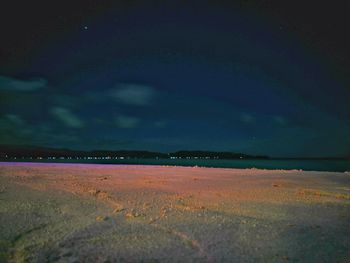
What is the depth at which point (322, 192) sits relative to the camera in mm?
16828

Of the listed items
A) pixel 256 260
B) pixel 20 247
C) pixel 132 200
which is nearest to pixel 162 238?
pixel 256 260

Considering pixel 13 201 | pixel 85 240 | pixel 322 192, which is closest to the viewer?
pixel 85 240

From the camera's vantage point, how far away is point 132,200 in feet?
43.0

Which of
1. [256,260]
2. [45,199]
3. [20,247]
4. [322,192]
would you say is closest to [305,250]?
[256,260]

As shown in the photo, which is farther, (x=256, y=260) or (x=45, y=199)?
(x=45, y=199)

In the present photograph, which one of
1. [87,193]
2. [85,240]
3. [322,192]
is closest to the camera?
[85,240]

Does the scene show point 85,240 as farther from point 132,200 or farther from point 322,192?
point 322,192

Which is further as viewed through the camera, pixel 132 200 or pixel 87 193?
pixel 87 193

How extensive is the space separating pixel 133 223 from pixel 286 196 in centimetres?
884

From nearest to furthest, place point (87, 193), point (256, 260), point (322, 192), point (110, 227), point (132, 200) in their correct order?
point (256, 260)
point (110, 227)
point (132, 200)
point (87, 193)
point (322, 192)

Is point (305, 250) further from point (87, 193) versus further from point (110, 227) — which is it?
point (87, 193)

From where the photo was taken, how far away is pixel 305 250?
23.2ft

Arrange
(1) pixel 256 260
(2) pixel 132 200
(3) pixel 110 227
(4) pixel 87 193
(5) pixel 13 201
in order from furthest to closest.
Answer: (4) pixel 87 193 → (2) pixel 132 200 → (5) pixel 13 201 → (3) pixel 110 227 → (1) pixel 256 260

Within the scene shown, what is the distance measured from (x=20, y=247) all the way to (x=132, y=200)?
6.44 metres
